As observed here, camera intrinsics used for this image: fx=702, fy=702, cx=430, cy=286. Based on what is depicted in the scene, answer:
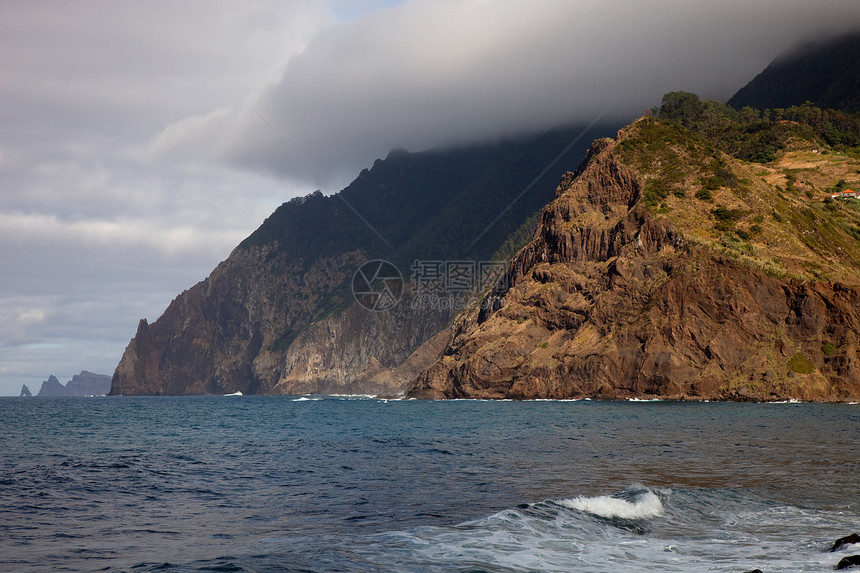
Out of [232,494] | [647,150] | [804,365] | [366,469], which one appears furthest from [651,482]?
[647,150]

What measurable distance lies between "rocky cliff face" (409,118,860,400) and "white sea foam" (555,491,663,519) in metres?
95.2

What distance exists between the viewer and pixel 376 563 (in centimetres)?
1844

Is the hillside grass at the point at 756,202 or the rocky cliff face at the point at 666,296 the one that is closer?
the rocky cliff face at the point at 666,296

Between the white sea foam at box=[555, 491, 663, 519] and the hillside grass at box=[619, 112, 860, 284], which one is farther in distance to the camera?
the hillside grass at box=[619, 112, 860, 284]

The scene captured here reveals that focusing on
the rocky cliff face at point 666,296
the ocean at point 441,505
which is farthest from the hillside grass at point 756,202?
the ocean at point 441,505

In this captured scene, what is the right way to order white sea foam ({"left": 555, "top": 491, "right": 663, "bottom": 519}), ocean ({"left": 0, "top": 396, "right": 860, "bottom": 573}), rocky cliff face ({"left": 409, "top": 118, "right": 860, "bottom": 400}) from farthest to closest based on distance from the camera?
rocky cliff face ({"left": 409, "top": 118, "right": 860, "bottom": 400}), white sea foam ({"left": 555, "top": 491, "right": 663, "bottom": 519}), ocean ({"left": 0, "top": 396, "right": 860, "bottom": 573})

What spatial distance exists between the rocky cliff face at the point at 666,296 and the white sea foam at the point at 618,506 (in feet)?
312

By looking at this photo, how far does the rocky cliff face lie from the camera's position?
368 ft

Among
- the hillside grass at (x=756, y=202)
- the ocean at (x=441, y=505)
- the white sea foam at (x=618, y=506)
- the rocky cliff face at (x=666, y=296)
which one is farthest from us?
the hillside grass at (x=756, y=202)

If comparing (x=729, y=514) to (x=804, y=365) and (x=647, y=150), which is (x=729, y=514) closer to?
(x=804, y=365)

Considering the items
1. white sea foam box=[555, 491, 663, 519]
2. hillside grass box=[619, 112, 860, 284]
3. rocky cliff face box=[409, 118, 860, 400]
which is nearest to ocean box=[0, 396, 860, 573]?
white sea foam box=[555, 491, 663, 519]

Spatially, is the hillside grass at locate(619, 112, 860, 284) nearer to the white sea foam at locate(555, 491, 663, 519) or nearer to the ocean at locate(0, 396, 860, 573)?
the ocean at locate(0, 396, 860, 573)

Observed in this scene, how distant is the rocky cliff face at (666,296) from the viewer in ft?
368

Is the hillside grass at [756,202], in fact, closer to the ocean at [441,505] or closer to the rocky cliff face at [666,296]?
the rocky cliff face at [666,296]
